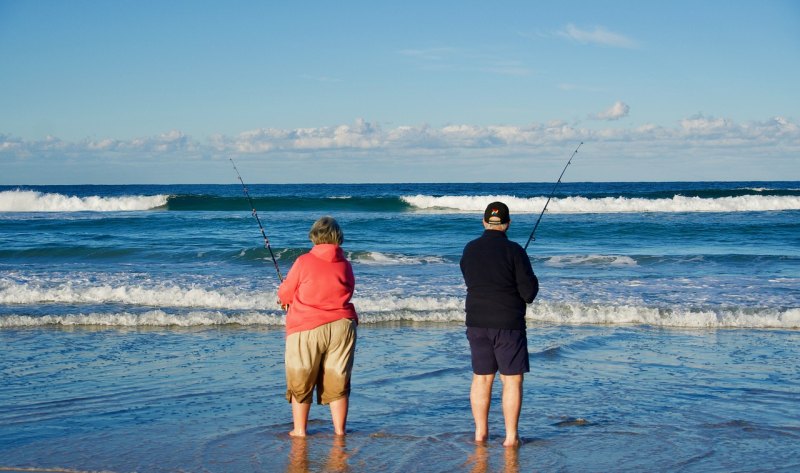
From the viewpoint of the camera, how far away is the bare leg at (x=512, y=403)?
4.96m

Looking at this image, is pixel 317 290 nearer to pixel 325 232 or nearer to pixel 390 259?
pixel 325 232

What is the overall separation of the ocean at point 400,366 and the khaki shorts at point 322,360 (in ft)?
1.11

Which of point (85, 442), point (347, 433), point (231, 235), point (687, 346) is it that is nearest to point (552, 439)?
point (347, 433)

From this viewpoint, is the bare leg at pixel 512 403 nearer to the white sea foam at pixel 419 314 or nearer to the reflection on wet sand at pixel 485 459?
the reflection on wet sand at pixel 485 459

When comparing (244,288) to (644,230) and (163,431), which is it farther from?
(644,230)

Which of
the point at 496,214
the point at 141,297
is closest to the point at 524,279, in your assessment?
the point at 496,214

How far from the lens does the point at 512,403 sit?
5000 millimetres

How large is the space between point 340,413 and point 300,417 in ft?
0.87

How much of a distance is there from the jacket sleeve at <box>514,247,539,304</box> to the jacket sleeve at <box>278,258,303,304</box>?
136 centimetres

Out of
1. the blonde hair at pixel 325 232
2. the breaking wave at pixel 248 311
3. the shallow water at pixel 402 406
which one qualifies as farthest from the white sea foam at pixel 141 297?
the blonde hair at pixel 325 232

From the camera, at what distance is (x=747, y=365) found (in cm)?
759

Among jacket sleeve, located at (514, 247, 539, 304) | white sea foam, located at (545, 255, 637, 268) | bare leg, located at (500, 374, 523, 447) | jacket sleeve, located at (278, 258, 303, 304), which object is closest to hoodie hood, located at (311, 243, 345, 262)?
jacket sleeve, located at (278, 258, 303, 304)

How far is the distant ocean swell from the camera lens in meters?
37.4

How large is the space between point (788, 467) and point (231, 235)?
66.1 feet
